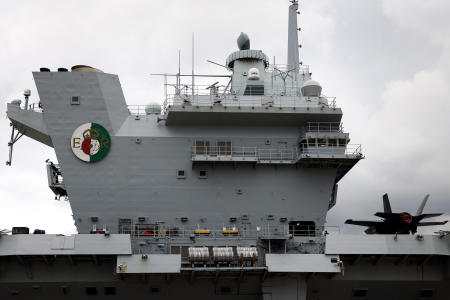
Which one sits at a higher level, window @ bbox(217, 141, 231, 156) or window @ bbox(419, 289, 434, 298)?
window @ bbox(217, 141, 231, 156)

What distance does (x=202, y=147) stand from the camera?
28.9 m

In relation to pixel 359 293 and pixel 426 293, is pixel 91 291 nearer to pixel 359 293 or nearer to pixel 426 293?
pixel 359 293

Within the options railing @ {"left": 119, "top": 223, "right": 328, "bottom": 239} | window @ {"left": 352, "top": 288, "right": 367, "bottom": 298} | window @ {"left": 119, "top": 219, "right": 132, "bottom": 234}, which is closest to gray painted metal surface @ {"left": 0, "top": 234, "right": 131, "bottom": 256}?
railing @ {"left": 119, "top": 223, "right": 328, "bottom": 239}

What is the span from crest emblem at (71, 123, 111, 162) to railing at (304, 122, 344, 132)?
10.8m

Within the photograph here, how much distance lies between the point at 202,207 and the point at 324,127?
8.08 metres

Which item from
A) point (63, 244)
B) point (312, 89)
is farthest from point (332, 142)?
point (63, 244)

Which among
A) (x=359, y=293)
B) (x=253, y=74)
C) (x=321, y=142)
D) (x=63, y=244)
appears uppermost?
(x=253, y=74)

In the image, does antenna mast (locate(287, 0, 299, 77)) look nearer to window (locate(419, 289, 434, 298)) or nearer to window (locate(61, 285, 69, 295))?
window (locate(419, 289, 434, 298))

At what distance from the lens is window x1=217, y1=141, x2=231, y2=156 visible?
29.0 metres

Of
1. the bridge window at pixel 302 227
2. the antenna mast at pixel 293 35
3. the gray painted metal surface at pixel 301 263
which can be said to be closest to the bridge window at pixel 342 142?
the bridge window at pixel 302 227

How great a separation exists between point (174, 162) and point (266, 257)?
7433mm

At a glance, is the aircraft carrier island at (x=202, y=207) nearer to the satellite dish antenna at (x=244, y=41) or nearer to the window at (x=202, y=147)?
the window at (x=202, y=147)

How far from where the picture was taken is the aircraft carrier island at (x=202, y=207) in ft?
80.5

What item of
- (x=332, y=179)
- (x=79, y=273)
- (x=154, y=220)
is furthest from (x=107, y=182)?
(x=332, y=179)
